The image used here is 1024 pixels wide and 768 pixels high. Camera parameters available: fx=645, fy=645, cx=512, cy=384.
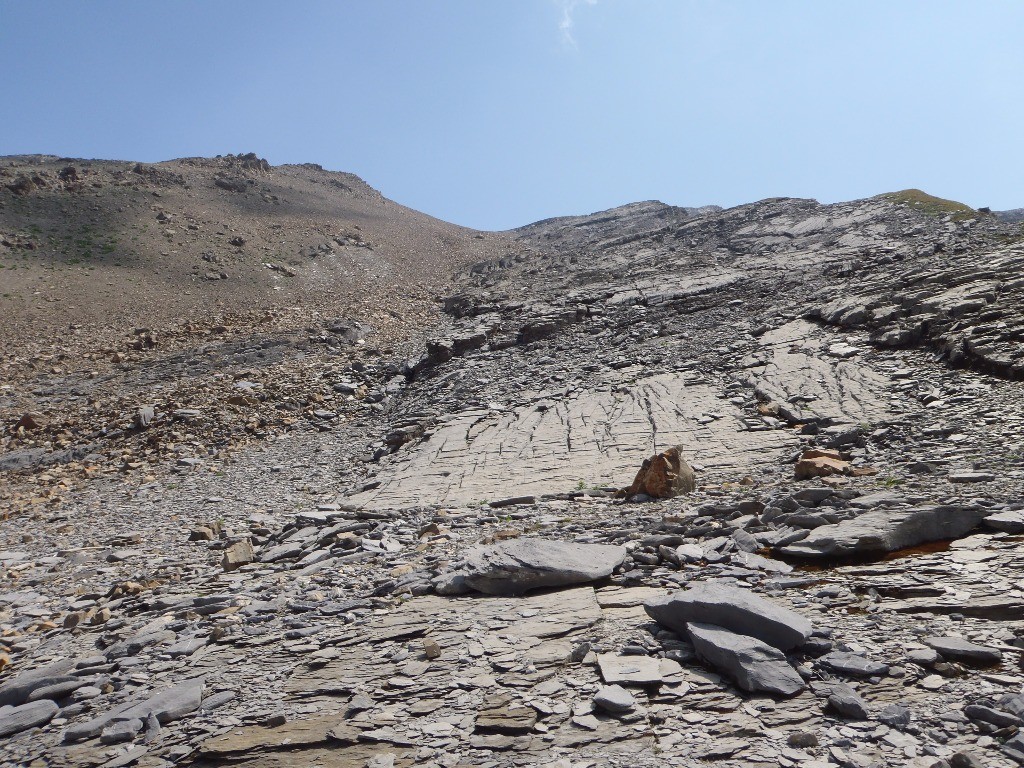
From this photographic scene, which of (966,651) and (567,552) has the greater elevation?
(567,552)

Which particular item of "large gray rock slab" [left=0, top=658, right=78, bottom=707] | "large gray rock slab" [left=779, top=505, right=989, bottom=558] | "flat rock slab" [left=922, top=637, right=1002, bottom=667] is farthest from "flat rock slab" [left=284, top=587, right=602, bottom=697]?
"flat rock slab" [left=922, top=637, right=1002, bottom=667]

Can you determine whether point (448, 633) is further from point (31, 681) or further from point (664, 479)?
point (664, 479)

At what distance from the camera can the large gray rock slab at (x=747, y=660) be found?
16.0 ft

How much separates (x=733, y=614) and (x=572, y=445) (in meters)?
9.93

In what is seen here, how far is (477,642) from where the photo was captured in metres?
6.19

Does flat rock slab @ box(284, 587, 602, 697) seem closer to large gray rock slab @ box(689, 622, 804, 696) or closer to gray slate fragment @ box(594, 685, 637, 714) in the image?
gray slate fragment @ box(594, 685, 637, 714)

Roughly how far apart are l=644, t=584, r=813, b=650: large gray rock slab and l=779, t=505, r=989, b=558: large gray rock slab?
1.53 m

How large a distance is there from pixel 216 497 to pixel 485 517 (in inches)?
322

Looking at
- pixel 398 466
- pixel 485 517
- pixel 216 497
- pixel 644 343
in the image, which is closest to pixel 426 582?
pixel 485 517

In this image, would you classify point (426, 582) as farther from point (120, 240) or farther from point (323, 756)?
point (120, 240)

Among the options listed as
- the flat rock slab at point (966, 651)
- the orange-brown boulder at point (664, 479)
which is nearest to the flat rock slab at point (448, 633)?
the flat rock slab at point (966, 651)

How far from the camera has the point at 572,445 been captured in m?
15.5

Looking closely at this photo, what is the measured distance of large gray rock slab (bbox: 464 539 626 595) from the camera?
7375mm

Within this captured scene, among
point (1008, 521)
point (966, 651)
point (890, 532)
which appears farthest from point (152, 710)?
point (1008, 521)
